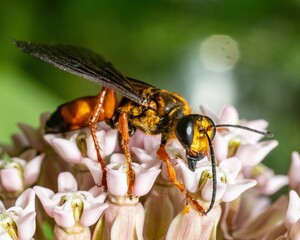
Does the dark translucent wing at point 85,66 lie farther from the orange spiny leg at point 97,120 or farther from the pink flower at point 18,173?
the pink flower at point 18,173

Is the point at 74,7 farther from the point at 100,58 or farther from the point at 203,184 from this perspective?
the point at 203,184

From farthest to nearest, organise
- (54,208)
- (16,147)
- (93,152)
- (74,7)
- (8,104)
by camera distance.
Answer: (74,7) → (8,104) → (16,147) → (93,152) → (54,208)

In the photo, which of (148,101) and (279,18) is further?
(279,18)

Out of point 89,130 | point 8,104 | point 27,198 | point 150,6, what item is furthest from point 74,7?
point 27,198

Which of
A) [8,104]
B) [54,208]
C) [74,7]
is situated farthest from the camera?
[74,7]

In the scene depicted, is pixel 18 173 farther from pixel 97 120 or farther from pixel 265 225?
pixel 265 225

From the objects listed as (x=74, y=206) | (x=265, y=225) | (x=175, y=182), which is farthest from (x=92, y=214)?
(x=265, y=225)
